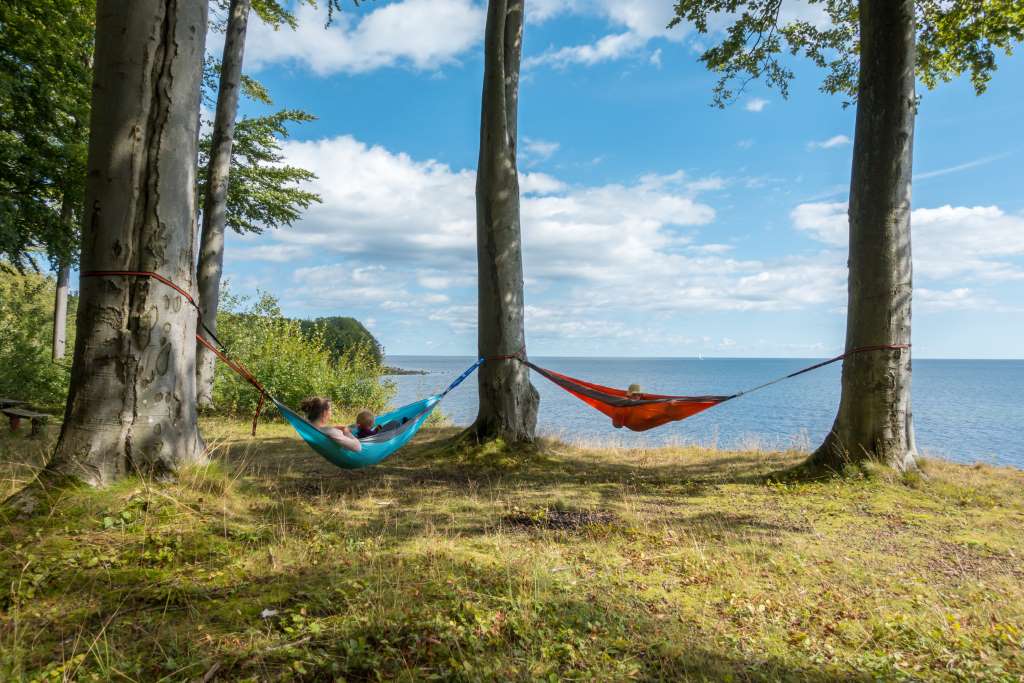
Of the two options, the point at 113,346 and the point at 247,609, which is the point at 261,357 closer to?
the point at 113,346

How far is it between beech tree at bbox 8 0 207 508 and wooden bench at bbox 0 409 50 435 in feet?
13.8

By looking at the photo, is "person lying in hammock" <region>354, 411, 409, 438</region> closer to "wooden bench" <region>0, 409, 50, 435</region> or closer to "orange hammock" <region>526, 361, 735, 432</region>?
"orange hammock" <region>526, 361, 735, 432</region>

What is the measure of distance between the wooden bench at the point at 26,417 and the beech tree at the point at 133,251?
4194 millimetres

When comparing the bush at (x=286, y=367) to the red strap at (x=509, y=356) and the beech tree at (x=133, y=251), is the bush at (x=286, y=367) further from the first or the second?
the beech tree at (x=133, y=251)

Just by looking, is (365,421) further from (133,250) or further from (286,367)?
(286,367)

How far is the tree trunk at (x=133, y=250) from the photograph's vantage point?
310 centimetres

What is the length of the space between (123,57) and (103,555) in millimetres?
2481

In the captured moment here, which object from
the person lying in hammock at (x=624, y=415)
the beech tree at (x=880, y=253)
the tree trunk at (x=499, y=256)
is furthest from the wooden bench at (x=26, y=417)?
the beech tree at (x=880, y=253)

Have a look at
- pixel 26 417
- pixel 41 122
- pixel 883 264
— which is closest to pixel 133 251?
pixel 26 417

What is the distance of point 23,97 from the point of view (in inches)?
303

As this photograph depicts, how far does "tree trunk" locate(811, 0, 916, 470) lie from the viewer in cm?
489

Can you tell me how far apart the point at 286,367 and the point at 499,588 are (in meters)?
8.62

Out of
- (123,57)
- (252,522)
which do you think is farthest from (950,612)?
(123,57)

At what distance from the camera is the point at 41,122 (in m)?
8.12
